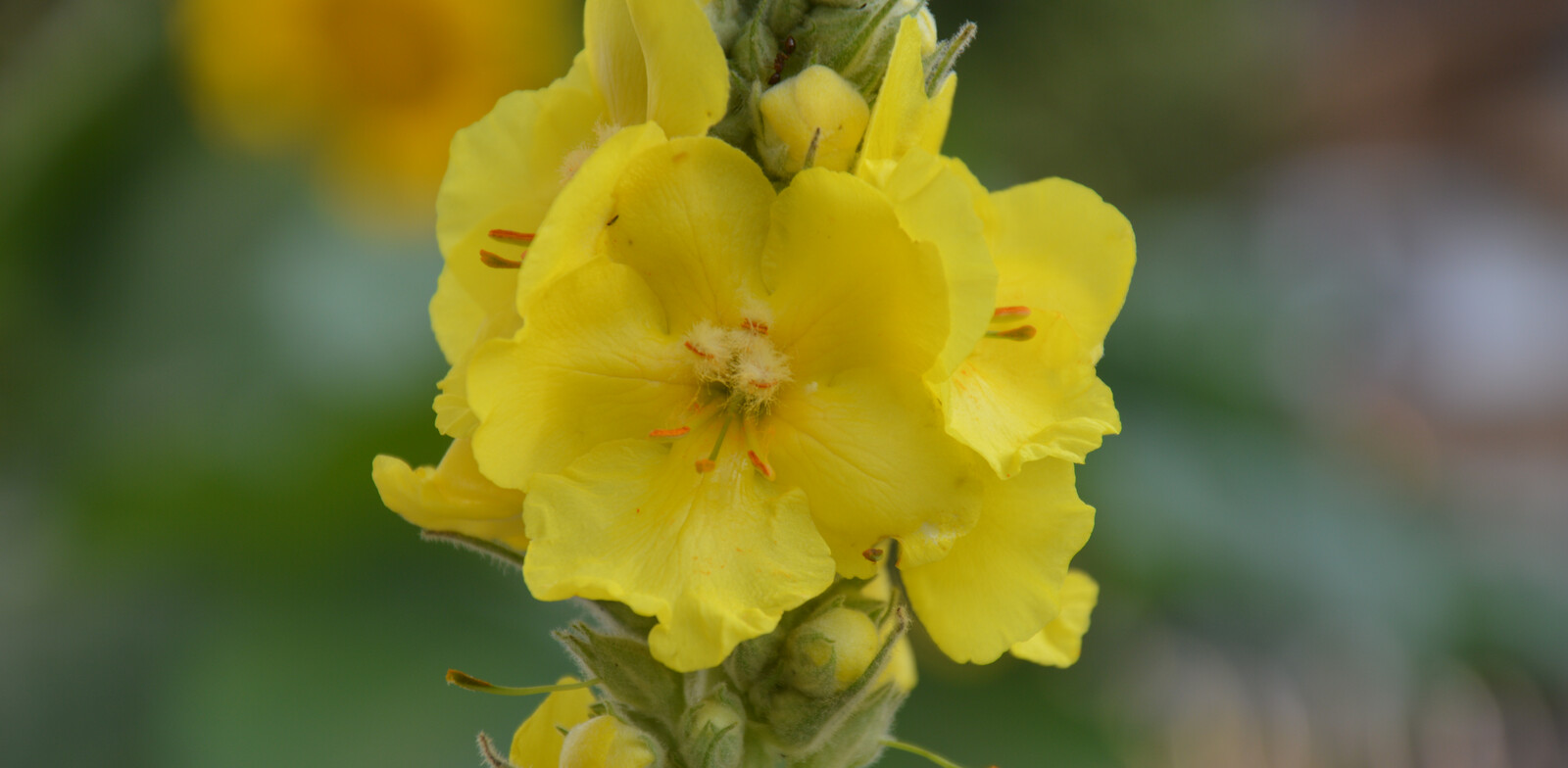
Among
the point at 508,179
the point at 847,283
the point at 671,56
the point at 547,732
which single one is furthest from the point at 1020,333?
the point at 547,732

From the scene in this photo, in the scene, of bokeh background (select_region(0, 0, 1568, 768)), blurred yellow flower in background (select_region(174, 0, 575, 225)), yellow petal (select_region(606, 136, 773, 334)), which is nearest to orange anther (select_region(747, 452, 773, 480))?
yellow petal (select_region(606, 136, 773, 334))

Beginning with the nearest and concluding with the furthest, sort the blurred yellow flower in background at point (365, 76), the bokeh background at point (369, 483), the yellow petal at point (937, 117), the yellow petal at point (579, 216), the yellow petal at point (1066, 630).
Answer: the yellow petal at point (579, 216), the yellow petal at point (937, 117), the yellow petal at point (1066, 630), the bokeh background at point (369, 483), the blurred yellow flower in background at point (365, 76)

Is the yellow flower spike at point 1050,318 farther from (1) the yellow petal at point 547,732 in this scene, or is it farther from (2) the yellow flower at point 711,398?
(1) the yellow petal at point 547,732

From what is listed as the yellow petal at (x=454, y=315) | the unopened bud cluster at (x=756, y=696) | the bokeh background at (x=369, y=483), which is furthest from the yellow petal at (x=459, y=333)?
the bokeh background at (x=369, y=483)

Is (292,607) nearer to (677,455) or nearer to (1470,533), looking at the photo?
(677,455)

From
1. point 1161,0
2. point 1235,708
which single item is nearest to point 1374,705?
point 1235,708

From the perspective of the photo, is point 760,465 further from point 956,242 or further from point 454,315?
point 454,315

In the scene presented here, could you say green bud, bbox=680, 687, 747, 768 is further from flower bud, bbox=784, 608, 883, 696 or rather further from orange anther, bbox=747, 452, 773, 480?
orange anther, bbox=747, 452, 773, 480
